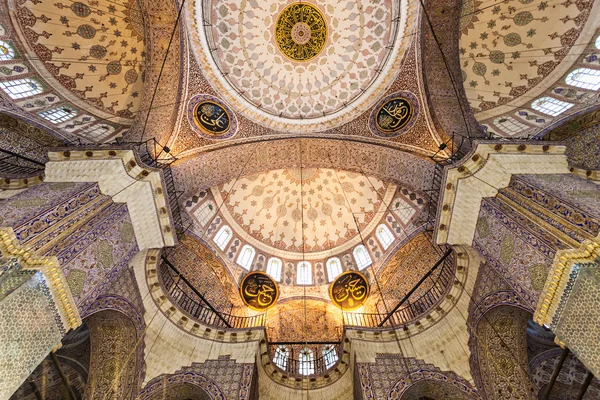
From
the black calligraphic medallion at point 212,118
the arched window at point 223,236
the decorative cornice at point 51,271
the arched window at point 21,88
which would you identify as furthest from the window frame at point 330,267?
the arched window at point 21,88

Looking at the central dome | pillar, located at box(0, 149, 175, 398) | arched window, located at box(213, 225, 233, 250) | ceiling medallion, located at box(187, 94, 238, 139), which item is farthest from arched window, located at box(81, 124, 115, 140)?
arched window, located at box(213, 225, 233, 250)

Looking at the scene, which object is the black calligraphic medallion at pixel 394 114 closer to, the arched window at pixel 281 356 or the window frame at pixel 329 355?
the window frame at pixel 329 355

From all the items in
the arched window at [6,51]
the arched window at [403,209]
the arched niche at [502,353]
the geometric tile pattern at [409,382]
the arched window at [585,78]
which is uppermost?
the arched window at [6,51]

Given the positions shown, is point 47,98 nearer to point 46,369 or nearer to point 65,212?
point 65,212

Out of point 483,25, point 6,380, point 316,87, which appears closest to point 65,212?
point 6,380

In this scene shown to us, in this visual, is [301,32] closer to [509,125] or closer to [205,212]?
[205,212]

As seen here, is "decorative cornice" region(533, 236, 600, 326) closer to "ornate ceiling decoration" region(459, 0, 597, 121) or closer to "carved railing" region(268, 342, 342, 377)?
"carved railing" region(268, 342, 342, 377)

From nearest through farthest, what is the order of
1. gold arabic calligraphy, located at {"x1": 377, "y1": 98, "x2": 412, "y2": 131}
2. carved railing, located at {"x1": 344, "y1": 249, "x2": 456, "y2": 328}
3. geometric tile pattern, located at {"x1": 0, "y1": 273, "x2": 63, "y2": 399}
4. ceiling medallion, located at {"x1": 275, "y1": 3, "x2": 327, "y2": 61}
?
geometric tile pattern, located at {"x1": 0, "y1": 273, "x2": 63, "y2": 399} → carved railing, located at {"x1": 344, "y1": 249, "x2": 456, "y2": 328} → gold arabic calligraphy, located at {"x1": 377, "y1": 98, "x2": 412, "y2": 131} → ceiling medallion, located at {"x1": 275, "y1": 3, "x2": 327, "y2": 61}
